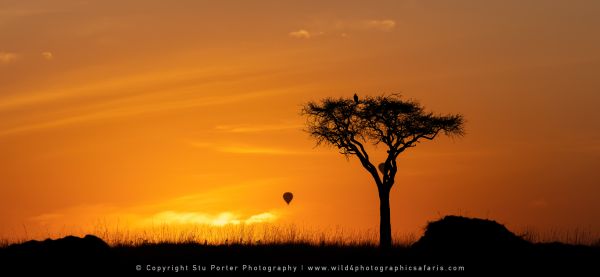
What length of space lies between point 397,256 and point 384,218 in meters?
15.2

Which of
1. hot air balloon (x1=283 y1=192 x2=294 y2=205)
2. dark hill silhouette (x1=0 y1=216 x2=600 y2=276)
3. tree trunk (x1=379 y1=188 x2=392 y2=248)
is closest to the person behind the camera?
dark hill silhouette (x1=0 y1=216 x2=600 y2=276)

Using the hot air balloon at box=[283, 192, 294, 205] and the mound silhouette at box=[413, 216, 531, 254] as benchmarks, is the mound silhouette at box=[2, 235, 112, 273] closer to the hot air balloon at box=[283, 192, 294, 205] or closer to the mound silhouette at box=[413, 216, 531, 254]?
the mound silhouette at box=[413, 216, 531, 254]

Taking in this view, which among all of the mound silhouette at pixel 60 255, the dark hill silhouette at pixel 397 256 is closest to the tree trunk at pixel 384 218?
the dark hill silhouette at pixel 397 256

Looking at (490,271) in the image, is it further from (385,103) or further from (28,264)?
(385,103)

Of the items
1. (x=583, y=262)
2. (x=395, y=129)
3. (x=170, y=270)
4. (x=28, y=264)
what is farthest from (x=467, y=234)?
(x=395, y=129)

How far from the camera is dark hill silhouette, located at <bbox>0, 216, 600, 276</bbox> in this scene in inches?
1003

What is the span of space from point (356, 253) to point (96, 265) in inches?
418

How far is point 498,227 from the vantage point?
29375 millimetres

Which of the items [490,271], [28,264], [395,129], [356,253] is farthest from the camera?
[395,129]

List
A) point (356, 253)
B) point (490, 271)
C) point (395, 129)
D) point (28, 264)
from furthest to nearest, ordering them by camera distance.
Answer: point (395, 129) < point (356, 253) < point (490, 271) < point (28, 264)

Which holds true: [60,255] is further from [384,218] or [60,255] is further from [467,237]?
[384,218]

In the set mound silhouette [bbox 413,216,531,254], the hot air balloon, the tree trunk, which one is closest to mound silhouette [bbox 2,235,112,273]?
mound silhouette [bbox 413,216,531,254]

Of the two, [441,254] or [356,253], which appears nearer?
[441,254]

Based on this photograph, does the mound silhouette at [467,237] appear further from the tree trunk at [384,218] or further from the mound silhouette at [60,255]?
the tree trunk at [384,218]
